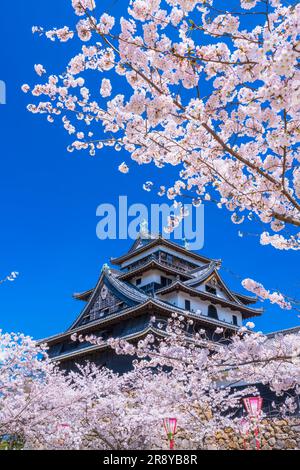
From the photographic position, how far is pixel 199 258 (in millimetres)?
31562

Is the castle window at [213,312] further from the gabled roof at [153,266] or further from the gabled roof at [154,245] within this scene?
the gabled roof at [154,245]

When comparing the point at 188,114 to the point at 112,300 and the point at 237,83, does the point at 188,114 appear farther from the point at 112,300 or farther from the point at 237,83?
the point at 112,300

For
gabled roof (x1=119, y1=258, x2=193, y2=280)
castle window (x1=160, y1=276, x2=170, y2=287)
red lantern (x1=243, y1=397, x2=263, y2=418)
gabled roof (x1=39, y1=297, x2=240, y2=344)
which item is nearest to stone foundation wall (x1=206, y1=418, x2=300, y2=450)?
red lantern (x1=243, y1=397, x2=263, y2=418)

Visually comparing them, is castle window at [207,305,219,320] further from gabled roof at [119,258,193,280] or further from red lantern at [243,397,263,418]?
red lantern at [243,397,263,418]

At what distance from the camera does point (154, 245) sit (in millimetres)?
28969

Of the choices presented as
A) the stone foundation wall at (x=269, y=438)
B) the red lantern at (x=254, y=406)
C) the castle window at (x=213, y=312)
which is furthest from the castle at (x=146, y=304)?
the red lantern at (x=254, y=406)

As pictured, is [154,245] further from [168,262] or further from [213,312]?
[213,312]

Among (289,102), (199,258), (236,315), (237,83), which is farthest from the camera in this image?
(199,258)

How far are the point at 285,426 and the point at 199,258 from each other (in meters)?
20.1

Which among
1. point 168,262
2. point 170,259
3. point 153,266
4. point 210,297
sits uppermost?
point 170,259

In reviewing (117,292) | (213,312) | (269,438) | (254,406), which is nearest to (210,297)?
(213,312)

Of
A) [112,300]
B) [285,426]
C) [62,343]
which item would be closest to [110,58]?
[285,426]

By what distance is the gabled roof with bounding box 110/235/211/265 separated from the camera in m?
28.8

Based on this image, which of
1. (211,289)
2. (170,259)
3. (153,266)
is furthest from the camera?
(170,259)
